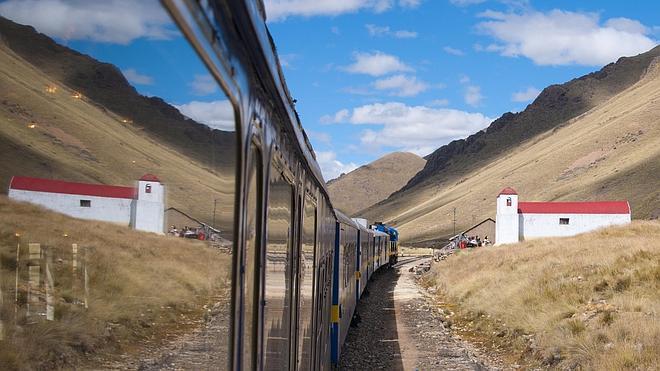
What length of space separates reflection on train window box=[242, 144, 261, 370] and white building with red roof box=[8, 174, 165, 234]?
1006 mm

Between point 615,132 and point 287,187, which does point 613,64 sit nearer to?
point 615,132

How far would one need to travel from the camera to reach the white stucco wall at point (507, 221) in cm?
6406

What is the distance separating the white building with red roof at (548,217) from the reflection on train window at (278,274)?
201ft

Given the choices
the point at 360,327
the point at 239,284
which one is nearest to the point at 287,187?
the point at 239,284

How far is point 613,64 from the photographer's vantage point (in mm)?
187625

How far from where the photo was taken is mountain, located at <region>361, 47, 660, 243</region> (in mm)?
104625

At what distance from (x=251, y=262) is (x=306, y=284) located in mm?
2728

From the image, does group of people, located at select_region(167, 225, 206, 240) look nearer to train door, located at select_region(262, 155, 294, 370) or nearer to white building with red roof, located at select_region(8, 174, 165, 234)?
white building with red roof, located at select_region(8, 174, 165, 234)

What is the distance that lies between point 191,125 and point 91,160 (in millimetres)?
583

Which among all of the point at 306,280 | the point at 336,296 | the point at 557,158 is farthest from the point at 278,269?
the point at 557,158

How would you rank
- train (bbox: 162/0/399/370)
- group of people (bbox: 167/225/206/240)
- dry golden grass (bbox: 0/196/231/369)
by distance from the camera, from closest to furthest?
dry golden grass (bbox: 0/196/231/369) < group of people (bbox: 167/225/206/240) < train (bbox: 162/0/399/370)

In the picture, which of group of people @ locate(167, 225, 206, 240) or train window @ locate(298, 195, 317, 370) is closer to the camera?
group of people @ locate(167, 225, 206, 240)

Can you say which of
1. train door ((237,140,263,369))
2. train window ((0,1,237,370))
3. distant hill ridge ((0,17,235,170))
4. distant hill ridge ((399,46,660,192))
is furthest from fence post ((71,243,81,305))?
distant hill ridge ((399,46,660,192))

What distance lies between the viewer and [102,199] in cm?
154
